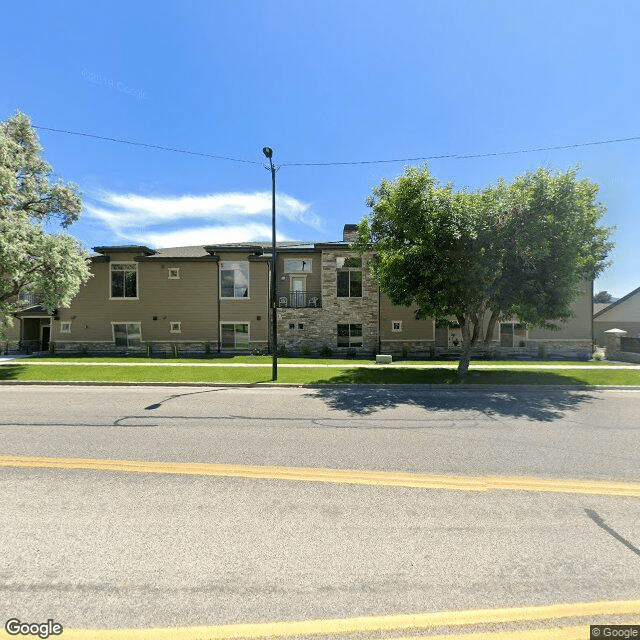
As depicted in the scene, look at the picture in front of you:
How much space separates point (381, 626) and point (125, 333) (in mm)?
25869

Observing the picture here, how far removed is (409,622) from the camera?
2.37 m

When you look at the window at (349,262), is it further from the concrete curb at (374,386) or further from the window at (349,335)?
the concrete curb at (374,386)

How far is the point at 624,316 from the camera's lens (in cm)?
3062

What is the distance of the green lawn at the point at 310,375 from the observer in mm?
13047

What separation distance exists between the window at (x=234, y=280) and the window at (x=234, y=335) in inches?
84.4

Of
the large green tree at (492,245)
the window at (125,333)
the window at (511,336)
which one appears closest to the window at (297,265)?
the large green tree at (492,245)

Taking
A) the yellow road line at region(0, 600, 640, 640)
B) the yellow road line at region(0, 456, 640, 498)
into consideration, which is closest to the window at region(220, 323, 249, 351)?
the yellow road line at region(0, 456, 640, 498)

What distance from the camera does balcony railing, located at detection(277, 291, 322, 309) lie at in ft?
76.4

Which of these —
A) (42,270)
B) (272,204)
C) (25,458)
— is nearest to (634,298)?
(272,204)

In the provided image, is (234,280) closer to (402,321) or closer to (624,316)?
(402,321)

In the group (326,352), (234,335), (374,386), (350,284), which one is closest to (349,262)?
(350,284)

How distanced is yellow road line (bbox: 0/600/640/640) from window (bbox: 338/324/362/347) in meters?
20.8

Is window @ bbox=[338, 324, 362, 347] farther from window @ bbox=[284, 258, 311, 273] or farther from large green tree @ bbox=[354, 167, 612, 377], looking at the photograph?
large green tree @ bbox=[354, 167, 612, 377]

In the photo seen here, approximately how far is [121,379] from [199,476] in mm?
10629
